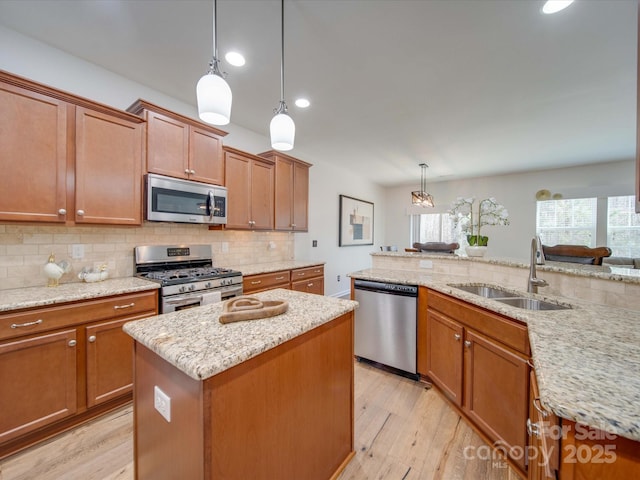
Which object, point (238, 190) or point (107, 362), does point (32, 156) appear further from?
point (238, 190)

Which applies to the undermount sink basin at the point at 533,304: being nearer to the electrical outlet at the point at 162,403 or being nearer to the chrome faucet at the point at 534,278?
the chrome faucet at the point at 534,278

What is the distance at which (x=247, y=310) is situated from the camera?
→ 1.19 metres

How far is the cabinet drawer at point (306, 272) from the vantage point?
10.8 ft

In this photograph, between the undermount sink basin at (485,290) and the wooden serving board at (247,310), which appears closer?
the wooden serving board at (247,310)

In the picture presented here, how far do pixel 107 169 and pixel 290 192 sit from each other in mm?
2023

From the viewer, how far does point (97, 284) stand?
6.64 ft

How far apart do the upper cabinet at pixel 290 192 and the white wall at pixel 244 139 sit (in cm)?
46

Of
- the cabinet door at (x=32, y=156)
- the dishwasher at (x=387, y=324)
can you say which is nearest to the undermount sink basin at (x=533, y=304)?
the dishwasher at (x=387, y=324)

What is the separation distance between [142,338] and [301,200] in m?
3.02

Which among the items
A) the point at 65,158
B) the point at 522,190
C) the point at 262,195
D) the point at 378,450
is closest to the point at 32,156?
the point at 65,158

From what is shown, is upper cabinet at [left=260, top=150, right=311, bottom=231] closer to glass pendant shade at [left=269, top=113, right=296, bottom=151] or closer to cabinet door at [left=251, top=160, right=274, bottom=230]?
cabinet door at [left=251, top=160, right=274, bottom=230]

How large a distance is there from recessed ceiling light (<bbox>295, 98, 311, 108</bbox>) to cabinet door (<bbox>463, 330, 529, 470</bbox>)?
2548 millimetres

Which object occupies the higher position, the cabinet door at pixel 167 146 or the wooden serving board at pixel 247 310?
the cabinet door at pixel 167 146

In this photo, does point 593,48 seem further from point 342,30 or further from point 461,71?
point 342,30
